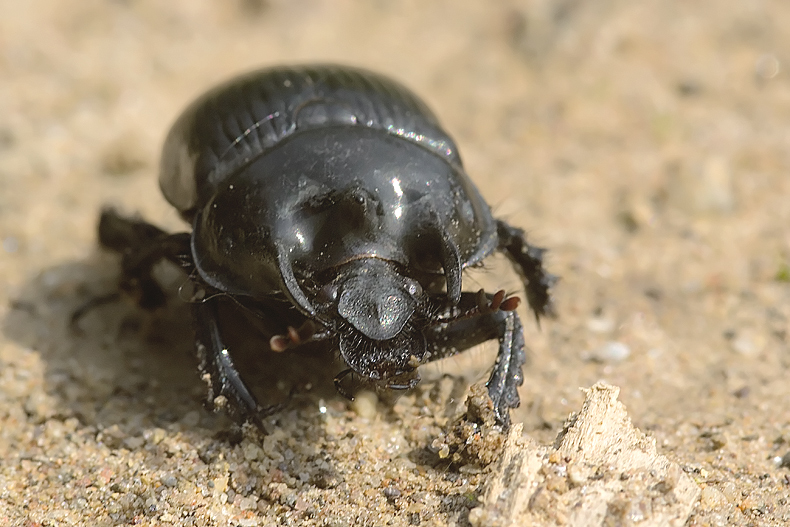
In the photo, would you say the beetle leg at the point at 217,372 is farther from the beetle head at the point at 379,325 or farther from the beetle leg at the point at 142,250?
the beetle head at the point at 379,325

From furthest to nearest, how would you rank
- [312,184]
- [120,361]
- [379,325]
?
[120,361] < [312,184] < [379,325]

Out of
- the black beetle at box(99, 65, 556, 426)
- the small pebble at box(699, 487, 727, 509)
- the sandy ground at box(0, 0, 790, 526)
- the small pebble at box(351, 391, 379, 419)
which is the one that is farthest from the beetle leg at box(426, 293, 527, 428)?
the small pebble at box(699, 487, 727, 509)

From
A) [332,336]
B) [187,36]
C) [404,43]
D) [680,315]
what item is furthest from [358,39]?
[332,336]

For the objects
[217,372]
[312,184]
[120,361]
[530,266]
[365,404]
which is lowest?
[120,361]

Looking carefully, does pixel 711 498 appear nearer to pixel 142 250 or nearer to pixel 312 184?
pixel 312 184

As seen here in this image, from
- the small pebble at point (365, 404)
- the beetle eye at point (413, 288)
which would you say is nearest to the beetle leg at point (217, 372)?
the small pebble at point (365, 404)

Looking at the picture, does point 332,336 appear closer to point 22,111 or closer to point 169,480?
point 169,480

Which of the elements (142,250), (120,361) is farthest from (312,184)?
(120,361)

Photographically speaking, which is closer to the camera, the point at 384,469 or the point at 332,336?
the point at 332,336
